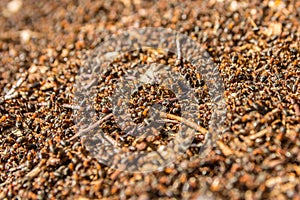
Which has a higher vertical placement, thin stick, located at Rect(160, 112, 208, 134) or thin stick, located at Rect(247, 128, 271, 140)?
thin stick, located at Rect(160, 112, 208, 134)

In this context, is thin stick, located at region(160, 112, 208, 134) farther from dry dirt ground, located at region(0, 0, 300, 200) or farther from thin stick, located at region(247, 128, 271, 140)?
thin stick, located at region(247, 128, 271, 140)

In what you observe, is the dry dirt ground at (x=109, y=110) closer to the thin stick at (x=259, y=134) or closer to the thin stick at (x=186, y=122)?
the thin stick at (x=259, y=134)

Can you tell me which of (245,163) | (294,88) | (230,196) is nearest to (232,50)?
(294,88)

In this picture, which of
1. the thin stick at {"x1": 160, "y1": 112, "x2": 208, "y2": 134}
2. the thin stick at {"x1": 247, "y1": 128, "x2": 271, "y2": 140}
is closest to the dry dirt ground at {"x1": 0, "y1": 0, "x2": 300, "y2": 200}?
the thin stick at {"x1": 247, "y1": 128, "x2": 271, "y2": 140}

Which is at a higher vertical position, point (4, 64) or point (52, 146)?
point (4, 64)

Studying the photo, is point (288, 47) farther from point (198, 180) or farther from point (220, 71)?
point (198, 180)

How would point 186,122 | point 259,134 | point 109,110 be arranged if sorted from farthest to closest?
point 109,110 < point 186,122 < point 259,134

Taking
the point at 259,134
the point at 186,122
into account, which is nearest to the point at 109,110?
the point at 186,122

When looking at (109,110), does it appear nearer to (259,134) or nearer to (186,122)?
(186,122)

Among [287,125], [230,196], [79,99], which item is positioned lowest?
[230,196]

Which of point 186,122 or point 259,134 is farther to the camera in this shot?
point 186,122

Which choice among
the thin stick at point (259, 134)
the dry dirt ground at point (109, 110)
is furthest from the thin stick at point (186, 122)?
the thin stick at point (259, 134)
